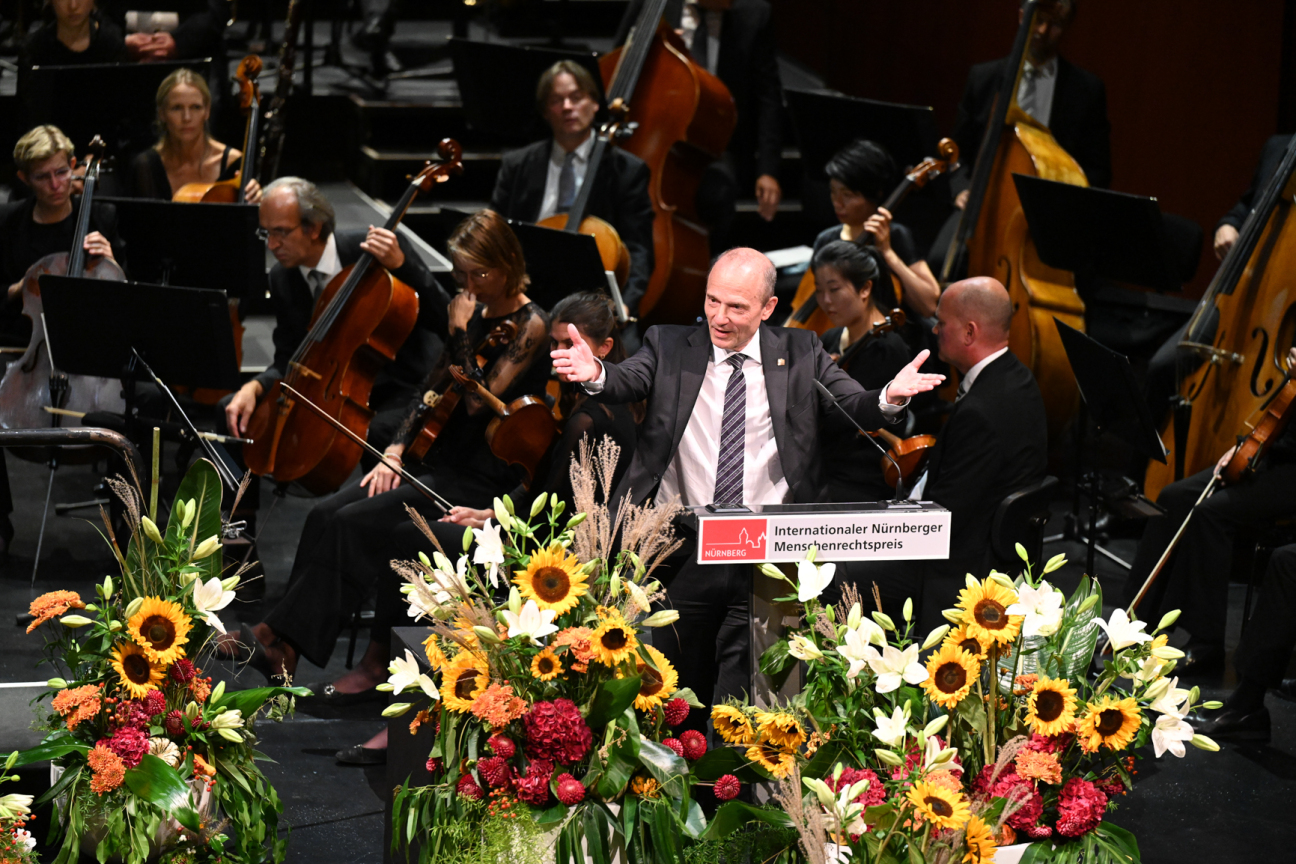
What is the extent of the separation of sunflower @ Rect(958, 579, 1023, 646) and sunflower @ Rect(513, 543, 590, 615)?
1.99 feet

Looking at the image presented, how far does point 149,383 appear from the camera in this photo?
17.9ft

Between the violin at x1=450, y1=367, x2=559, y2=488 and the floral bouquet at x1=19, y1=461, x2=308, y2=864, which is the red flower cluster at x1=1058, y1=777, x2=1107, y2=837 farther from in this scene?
the violin at x1=450, y1=367, x2=559, y2=488

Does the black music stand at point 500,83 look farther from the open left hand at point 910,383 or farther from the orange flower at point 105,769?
the orange flower at point 105,769

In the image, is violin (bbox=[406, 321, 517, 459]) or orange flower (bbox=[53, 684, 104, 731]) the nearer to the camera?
orange flower (bbox=[53, 684, 104, 731])

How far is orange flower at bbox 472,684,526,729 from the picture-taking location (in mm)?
2340

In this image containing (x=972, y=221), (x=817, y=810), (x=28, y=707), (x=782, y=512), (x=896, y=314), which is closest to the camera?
(x=817, y=810)

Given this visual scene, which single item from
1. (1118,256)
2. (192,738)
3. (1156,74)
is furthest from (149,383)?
(1156,74)

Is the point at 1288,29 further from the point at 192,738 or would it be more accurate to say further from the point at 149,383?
the point at 192,738

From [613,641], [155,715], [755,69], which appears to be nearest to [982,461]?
[613,641]

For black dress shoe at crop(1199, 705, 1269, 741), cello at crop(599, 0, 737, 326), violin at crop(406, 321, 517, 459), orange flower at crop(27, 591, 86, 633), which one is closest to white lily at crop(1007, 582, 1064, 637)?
orange flower at crop(27, 591, 86, 633)

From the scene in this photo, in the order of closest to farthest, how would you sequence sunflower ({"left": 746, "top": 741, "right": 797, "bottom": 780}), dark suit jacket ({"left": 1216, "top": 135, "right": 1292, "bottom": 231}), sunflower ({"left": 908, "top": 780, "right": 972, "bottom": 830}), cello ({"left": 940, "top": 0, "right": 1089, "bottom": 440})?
sunflower ({"left": 908, "top": 780, "right": 972, "bottom": 830})
sunflower ({"left": 746, "top": 741, "right": 797, "bottom": 780})
dark suit jacket ({"left": 1216, "top": 135, "right": 1292, "bottom": 231})
cello ({"left": 940, "top": 0, "right": 1089, "bottom": 440})

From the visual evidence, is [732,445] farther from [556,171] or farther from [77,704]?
[556,171]

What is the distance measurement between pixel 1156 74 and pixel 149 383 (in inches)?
175

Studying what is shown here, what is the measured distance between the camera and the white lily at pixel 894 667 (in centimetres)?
239
